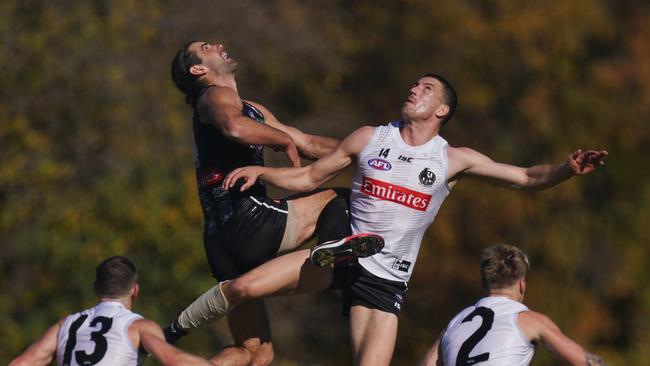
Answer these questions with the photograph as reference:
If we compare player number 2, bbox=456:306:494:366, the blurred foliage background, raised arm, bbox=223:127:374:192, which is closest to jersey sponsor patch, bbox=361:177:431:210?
raised arm, bbox=223:127:374:192

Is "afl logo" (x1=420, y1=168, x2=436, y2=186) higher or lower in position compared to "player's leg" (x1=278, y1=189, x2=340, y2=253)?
higher

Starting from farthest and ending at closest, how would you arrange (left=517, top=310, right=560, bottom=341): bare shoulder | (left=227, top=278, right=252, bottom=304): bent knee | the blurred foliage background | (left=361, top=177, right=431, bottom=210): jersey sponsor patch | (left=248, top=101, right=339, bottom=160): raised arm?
the blurred foliage background < (left=248, top=101, right=339, bottom=160): raised arm < (left=361, top=177, right=431, bottom=210): jersey sponsor patch < (left=227, top=278, right=252, bottom=304): bent knee < (left=517, top=310, right=560, bottom=341): bare shoulder

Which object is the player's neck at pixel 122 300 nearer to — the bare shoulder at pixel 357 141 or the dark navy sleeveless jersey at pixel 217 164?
the dark navy sleeveless jersey at pixel 217 164

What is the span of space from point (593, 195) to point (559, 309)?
2.98 meters

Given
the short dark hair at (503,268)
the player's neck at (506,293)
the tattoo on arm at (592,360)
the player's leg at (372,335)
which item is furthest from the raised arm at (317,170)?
the tattoo on arm at (592,360)

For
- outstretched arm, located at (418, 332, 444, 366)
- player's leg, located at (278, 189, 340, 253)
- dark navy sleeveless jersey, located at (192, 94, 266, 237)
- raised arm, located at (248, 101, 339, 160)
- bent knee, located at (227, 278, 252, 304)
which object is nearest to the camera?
outstretched arm, located at (418, 332, 444, 366)

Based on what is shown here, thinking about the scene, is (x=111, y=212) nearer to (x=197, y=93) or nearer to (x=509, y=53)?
(x=509, y=53)

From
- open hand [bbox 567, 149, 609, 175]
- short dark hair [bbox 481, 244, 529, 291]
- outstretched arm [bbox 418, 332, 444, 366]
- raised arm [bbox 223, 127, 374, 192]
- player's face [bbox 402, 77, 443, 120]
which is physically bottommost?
outstretched arm [bbox 418, 332, 444, 366]

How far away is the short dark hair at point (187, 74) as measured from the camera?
383 inches

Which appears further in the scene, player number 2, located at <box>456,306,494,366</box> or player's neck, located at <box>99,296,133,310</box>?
player's neck, located at <box>99,296,133,310</box>

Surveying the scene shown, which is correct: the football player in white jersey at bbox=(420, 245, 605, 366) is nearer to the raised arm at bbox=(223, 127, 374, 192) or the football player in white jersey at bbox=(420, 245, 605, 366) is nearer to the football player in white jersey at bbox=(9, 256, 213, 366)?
the raised arm at bbox=(223, 127, 374, 192)

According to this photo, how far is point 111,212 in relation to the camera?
22.2m

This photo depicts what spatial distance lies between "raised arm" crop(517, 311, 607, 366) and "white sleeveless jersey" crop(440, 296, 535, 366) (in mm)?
47

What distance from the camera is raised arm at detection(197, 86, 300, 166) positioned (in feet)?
30.1
